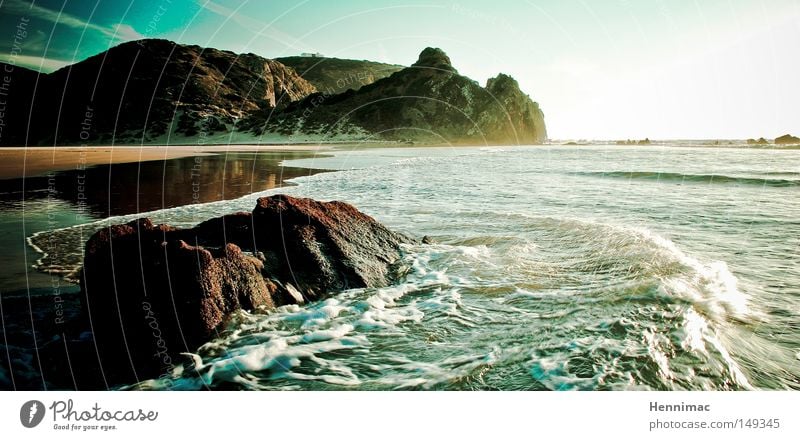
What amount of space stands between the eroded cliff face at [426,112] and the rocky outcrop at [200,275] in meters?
50.2

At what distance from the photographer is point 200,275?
174 inches

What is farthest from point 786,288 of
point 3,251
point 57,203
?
point 57,203

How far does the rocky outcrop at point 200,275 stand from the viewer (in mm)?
4117

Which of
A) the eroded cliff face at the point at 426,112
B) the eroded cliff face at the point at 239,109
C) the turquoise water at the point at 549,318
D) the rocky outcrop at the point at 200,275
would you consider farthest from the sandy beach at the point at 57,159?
the eroded cliff face at the point at 426,112

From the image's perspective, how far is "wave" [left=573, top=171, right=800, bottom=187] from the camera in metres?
19.8

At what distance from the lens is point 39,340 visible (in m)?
4.32

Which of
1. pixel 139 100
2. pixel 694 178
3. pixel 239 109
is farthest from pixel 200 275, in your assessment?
pixel 139 100

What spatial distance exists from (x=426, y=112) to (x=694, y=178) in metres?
49.4
